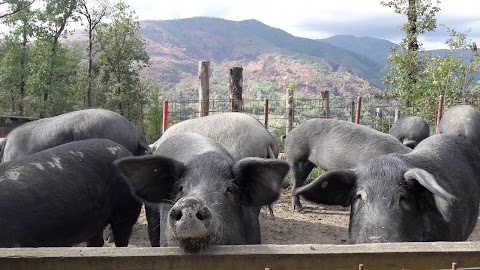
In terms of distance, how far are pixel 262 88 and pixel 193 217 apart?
543 feet

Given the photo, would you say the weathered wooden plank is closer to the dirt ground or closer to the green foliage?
the dirt ground

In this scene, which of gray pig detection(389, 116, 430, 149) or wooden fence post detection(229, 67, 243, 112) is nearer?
gray pig detection(389, 116, 430, 149)

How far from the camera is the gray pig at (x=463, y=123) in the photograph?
9.30 m

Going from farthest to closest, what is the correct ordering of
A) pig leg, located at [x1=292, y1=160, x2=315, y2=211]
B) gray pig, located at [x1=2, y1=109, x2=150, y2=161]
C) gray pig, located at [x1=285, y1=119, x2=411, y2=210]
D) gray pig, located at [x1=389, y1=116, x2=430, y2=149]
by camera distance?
gray pig, located at [x1=389, y1=116, x2=430, y2=149] → pig leg, located at [x1=292, y1=160, x2=315, y2=211] → gray pig, located at [x1=285, y1=119, x2=411, y2=210] → gray pig, located at [x1=2, y1=109, x2=150, y2=161]

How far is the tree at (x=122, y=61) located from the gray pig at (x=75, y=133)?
29.8 metres

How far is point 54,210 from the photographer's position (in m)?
3.67

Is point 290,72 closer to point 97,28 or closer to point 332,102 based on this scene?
point 97,28

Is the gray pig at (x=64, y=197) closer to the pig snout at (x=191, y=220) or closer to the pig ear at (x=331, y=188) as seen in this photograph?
the pig snout at (x=191, y=220)

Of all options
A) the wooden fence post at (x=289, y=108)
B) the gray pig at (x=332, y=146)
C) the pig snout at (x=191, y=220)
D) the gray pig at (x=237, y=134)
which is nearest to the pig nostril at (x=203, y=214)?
the pig snout at (x=191, y=220)

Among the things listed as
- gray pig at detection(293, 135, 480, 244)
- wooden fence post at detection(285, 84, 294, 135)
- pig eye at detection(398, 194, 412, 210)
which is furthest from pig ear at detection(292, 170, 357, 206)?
wooden fence post at detection(285, 84, 294, 135)

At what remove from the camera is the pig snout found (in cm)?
206

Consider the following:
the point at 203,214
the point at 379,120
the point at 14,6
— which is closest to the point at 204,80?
the point at 379,120

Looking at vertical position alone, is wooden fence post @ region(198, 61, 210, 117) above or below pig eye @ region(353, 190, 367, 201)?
above

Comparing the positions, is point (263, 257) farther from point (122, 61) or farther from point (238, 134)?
point (122, 61)
